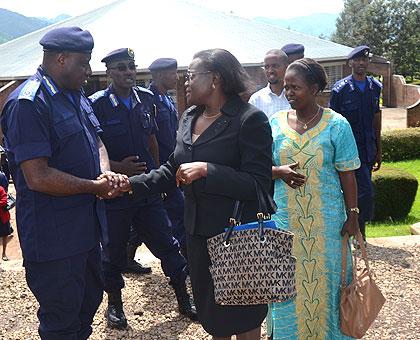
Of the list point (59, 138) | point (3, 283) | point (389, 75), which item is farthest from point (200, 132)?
point (389, 75)

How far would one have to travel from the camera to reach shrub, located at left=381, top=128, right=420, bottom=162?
43.2ft

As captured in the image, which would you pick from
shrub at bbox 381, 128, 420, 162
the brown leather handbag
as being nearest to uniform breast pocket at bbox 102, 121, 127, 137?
the brown leather handbag

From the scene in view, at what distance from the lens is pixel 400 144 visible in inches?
521

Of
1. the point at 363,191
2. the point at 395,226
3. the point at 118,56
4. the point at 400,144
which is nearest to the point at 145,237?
the point at 118,56

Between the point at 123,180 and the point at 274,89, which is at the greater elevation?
the point at 274,89

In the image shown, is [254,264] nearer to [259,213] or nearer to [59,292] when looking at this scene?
[259,213]

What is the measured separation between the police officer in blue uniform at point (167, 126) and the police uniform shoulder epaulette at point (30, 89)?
87.2 inches

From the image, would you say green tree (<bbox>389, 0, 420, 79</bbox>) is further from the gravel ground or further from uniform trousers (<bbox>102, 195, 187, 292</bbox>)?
uniform trousers (<bbox>102, 195, 187, 292</bbox>)

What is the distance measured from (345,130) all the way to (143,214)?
171 cm

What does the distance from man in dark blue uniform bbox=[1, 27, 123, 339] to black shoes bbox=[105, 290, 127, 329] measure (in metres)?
1.18

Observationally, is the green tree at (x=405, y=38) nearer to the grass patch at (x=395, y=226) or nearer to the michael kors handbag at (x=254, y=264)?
the grass patch at (x=395, y=226)

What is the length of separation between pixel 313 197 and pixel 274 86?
1.56 m

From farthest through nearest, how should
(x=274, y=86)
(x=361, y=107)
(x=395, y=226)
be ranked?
(x=395, y=226) < (x=361, y=107) < (x=274, y=86)

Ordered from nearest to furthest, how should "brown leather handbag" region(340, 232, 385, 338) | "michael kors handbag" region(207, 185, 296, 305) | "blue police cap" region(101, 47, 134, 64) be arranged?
1. "michael kors handbag" region(207, 185, 296, 305)
2. "brown leather handbag" region(340, 232, 385, 338)
3. "blue police cap" region(101, 47, 134, 64)
